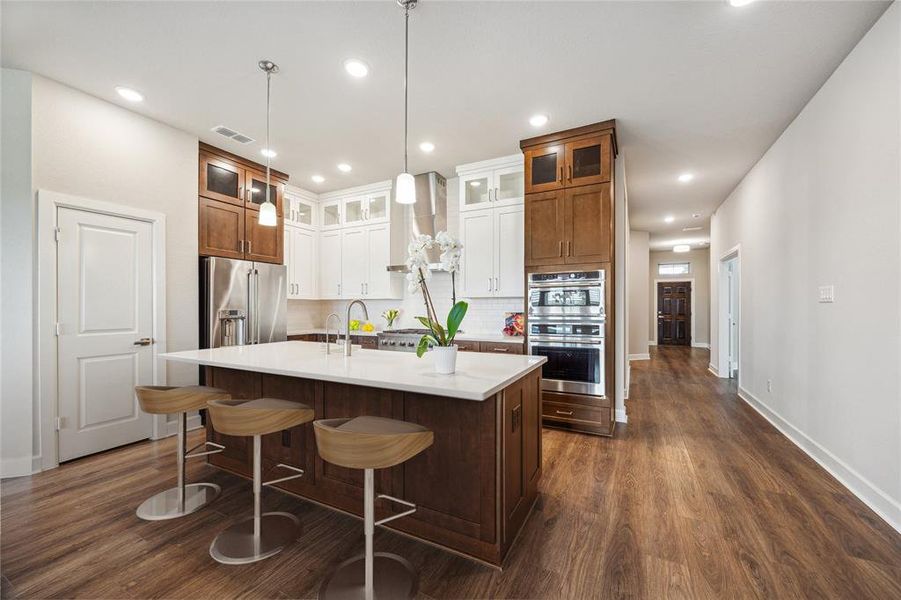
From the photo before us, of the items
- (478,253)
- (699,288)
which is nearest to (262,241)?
(478,253)

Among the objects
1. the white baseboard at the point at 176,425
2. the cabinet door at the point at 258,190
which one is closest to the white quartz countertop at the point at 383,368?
the white baseboard at the point at 176,425

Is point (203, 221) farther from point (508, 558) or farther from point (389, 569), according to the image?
point (508, 558)

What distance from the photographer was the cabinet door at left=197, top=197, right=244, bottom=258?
400 cm

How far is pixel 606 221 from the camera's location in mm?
3541

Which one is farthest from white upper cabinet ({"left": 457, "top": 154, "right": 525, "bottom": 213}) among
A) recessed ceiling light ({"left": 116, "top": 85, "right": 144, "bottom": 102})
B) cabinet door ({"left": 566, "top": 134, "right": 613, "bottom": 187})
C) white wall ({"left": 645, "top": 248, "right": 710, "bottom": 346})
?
white wall ({"left": 645, "top": 248, "right": 710, "bottom": 346})

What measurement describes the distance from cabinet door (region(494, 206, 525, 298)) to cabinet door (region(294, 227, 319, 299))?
288 centimetres

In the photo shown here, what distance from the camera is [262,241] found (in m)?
4.65

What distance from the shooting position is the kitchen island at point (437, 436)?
5.83 ft

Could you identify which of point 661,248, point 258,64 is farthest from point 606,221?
point 661,248

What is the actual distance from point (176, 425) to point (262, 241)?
2.20m

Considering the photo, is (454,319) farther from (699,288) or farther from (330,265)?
(699,288)

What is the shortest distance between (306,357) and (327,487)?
812 millimetres

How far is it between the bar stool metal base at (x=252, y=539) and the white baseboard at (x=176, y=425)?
2.10 meters

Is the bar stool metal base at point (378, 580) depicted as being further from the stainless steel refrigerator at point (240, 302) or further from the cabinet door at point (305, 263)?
the cabinet door at point (305, 263)
